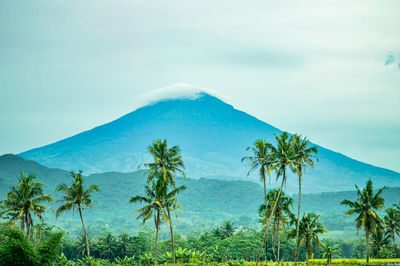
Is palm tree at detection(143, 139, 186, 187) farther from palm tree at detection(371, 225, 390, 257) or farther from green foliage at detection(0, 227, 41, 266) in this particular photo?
palm tree at detection(371, 225, 390, 257)

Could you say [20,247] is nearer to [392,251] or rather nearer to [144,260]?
[144,260]

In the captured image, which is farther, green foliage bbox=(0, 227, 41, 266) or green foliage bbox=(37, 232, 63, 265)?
green foliage bbox=(37, 232, 63, 265)

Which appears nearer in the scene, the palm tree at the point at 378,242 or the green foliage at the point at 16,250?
the green foliage at the point at 16,250

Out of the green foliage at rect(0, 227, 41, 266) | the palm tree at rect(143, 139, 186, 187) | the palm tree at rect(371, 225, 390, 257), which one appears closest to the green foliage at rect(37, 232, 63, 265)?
the green foliage at rect(0, 227, 41, 266)

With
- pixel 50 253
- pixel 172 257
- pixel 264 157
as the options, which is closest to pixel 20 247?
pixel 50 253

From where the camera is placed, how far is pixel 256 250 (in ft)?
281

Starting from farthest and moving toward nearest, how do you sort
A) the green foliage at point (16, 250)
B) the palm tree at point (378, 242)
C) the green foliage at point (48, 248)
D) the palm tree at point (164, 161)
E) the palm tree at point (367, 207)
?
the palm tree at point (378, 242), the palm tree at point (164, 161), the palm tree at point (367, 207), the green foliage at point (48, 248), the green foliage at point (16, 250)

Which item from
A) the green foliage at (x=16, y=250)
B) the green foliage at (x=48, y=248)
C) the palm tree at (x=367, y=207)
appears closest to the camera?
the green foliage at (x=16, y=250)

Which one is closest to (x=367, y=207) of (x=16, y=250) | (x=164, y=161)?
(x=164, y=161)

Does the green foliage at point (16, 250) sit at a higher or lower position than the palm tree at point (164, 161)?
lower

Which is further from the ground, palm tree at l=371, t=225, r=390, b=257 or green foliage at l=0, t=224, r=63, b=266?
green foliage at l=0, t=224, r=63, b=266

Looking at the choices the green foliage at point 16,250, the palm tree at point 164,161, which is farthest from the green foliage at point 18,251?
the palm tree at point 164,161

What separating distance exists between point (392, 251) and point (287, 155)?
117 ft

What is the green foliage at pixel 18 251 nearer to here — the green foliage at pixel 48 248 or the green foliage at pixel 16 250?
the green foliage at pixel 16 250
